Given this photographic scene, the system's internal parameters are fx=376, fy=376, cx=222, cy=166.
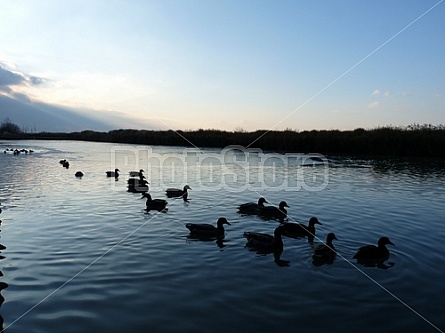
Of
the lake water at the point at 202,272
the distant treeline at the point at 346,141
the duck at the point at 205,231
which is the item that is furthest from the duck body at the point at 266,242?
the distant treeline at the point at 346,141

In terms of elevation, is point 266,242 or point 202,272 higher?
point 266,242

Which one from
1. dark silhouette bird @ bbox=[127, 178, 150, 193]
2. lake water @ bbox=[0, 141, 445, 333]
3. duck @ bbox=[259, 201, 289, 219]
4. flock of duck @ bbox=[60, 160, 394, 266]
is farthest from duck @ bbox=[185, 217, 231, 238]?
dark silhouette bird @ bbox=[127, 178, 150, 193]

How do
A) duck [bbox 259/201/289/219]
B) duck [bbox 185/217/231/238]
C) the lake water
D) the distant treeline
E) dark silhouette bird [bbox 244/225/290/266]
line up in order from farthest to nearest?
the distant treeline → duck [bbox 259/201/289/219] → duck [bbox 185/217/231/238] → dark silhouette bird [bbox 244/225/290/266] → the lake water

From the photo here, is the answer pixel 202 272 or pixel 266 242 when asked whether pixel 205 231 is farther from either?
pixel 202 272

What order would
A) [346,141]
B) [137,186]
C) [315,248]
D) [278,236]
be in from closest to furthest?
[315,248]
[278,236]
[137,186]
[346,141]

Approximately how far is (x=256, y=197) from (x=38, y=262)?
33.5 ft

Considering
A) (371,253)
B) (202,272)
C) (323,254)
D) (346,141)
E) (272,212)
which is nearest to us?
(202,272)

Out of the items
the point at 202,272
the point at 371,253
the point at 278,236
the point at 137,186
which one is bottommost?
the point at 202,272

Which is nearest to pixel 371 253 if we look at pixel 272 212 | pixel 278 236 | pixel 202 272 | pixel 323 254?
pixel 323 254

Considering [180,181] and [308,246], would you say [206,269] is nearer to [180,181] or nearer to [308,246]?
[308,246]

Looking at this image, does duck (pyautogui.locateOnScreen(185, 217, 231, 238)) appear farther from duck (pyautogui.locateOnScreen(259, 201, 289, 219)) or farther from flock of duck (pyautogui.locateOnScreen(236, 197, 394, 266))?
duck (pyautogui.locateOnScreen(259, 201, 289, 219))

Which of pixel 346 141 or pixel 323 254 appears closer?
pixel 323 254

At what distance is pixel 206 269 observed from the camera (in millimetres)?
7277

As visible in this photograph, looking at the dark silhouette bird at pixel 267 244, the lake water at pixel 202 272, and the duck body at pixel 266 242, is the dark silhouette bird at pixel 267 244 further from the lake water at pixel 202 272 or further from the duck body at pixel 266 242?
the lake water at pixel 202 272
